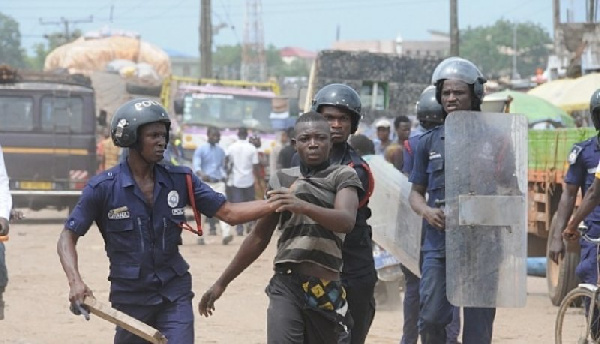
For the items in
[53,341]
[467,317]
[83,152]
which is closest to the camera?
[467,317]

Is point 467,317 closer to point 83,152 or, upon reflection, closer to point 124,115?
point 124,115

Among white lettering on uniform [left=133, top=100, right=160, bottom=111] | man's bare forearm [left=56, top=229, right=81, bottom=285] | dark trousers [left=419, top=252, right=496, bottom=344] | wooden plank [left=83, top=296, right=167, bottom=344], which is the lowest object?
dark trousers [left=419, top=252, right=496, bottom=344]

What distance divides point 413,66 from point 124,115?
21.7 metres

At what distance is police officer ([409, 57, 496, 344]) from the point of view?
7918 millimetres

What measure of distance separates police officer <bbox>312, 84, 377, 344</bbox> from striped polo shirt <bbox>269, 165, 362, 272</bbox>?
62cm

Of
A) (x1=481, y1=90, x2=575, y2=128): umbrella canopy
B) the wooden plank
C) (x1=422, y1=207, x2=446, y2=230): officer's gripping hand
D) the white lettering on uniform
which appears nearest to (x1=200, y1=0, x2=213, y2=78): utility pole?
(x1=481, y1=90, x2=575, y2=128): umbrella canopy

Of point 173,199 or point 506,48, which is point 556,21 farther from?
point 506,48

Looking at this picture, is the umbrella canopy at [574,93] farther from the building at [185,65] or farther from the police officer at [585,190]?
the building at [185,65]

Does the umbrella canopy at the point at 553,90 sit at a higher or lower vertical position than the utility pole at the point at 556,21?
lower

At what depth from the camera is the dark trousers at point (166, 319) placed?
21.7 feet

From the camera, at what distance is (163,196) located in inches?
266

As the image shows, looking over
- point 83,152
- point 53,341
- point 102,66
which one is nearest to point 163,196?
point 53,341

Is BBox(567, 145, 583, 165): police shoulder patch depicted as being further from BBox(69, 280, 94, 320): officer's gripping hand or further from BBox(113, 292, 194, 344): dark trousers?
BBox(69, 280, 94, 320): officer's gripping hand

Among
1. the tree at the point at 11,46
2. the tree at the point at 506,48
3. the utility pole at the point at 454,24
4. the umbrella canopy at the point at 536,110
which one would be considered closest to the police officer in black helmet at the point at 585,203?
the umbrella canopy at the point at 536,110
